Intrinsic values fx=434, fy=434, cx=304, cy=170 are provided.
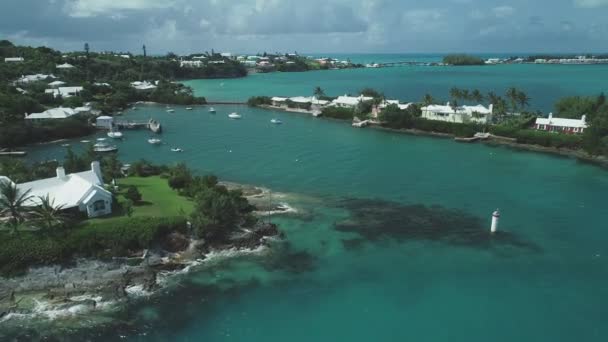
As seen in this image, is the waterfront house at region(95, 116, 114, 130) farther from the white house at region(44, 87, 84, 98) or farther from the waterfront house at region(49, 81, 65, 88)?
the waterfront house at region(49, 81, 65, 88)

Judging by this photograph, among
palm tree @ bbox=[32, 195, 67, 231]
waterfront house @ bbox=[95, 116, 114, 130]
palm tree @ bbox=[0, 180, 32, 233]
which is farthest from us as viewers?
waterfront house @ bbox=[95, 116, 114, 130]

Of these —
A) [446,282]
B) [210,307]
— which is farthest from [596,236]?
[210,307]

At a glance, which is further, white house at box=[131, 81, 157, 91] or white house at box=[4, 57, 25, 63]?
white house at box=[4, 57, 25, 63]

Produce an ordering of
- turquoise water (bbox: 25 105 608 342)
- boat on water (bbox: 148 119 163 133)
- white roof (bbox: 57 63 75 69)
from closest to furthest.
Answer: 1. turquoise water (bbox: 25 105 608 342)
2. boat on water (bbox: 148 119 163 133)
3. white roof (bbox: 57 63 75 69)

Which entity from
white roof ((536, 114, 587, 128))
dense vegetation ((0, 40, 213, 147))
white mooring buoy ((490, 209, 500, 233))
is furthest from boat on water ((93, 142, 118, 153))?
white roof ((536, 114, 587, 128))

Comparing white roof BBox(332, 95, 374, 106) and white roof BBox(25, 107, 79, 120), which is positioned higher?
white roof BBox(332, 95, 374, 106)

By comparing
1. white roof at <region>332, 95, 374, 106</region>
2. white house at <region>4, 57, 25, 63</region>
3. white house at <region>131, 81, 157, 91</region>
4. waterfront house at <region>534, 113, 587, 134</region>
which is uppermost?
white house at <region>4, 57, 25, 63</region>

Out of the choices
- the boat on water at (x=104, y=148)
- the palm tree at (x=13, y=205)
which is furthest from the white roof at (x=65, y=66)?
the palm tree at (x=13, y=205)
